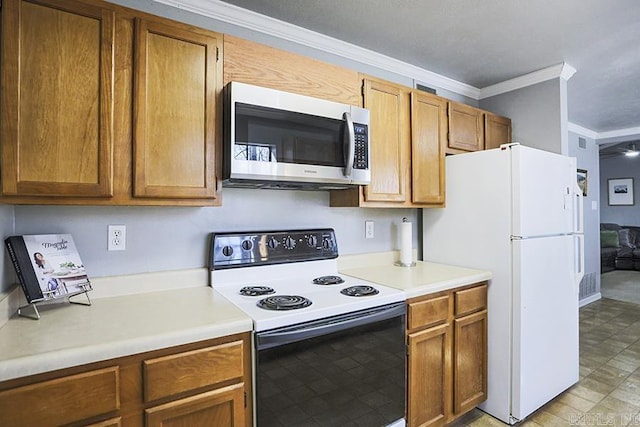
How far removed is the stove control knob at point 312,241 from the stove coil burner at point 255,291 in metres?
0.42

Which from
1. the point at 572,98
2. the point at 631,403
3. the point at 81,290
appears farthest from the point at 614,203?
the point at 81,290

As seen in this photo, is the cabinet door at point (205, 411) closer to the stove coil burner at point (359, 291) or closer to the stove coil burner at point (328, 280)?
the stove coil burner at point (359, 291)

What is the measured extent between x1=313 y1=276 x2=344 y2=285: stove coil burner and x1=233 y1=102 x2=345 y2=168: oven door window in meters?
0.64

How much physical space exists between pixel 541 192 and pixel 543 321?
82cm

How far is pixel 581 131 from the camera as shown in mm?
4766

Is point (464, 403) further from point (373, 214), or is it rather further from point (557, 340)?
point (373, 214)

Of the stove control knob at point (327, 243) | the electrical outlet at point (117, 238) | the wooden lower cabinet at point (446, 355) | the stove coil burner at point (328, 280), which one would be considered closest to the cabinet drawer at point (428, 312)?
the wooden lower cabinet at point (446, 355)

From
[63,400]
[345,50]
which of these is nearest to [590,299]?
[345,50]

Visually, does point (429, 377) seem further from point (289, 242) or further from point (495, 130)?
point (495, 130)

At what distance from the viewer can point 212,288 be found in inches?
68.3

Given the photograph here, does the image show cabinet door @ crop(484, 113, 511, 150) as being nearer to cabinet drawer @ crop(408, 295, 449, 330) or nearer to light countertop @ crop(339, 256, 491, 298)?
light countertop @ crop(339, 256, 491, 298)

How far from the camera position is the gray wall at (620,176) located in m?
7.83

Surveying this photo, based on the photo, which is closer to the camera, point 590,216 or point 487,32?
point 487,32

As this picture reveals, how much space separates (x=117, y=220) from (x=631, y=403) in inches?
129
